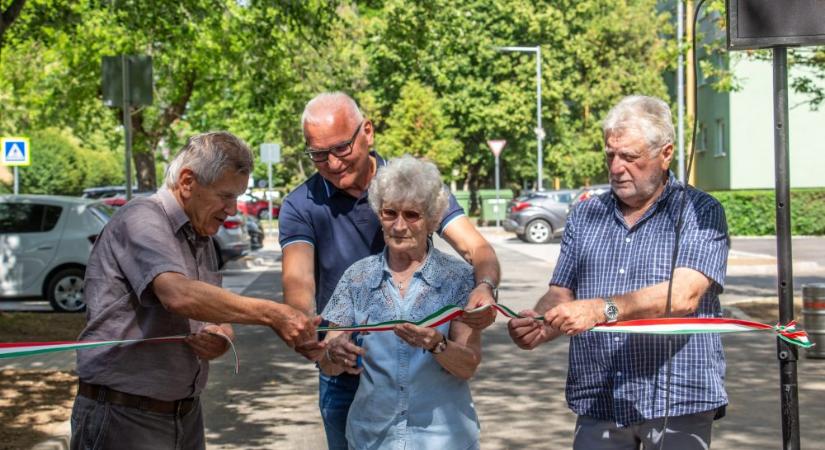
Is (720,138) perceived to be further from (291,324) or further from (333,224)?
(291,324)

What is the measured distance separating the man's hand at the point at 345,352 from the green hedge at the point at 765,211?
103ft

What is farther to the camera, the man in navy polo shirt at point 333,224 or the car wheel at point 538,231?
the car wheel at point 538,231

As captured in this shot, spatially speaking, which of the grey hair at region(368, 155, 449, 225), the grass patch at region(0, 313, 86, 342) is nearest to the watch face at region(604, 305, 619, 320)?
the grey hair at region(368, 155, 449, 225)

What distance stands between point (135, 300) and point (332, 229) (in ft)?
3.10

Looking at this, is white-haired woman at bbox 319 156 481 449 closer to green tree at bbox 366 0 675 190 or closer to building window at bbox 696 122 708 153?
building window at bbox 696 122 708 153

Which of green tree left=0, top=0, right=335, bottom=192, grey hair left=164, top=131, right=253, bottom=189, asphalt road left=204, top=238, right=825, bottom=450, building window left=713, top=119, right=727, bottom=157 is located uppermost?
green tree left=0, top=0, right=335, bottom=192

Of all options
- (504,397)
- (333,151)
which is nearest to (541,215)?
(504,397)

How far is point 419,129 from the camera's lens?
5216 cm

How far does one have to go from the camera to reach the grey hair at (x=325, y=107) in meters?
4.46

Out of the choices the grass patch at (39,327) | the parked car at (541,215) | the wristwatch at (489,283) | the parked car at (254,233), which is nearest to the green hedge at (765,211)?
the parked car at (541,215)

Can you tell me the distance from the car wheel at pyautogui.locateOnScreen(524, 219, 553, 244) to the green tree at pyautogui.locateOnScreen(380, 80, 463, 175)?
53.9 feet

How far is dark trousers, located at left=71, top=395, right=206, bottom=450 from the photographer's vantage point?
385cm

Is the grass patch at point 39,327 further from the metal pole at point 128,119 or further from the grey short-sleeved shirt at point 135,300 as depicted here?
the grey short-sleeved shirt at point 135,300

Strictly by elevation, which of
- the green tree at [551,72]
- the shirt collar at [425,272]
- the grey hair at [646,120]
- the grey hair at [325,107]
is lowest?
the shirt collar at [425,272]
